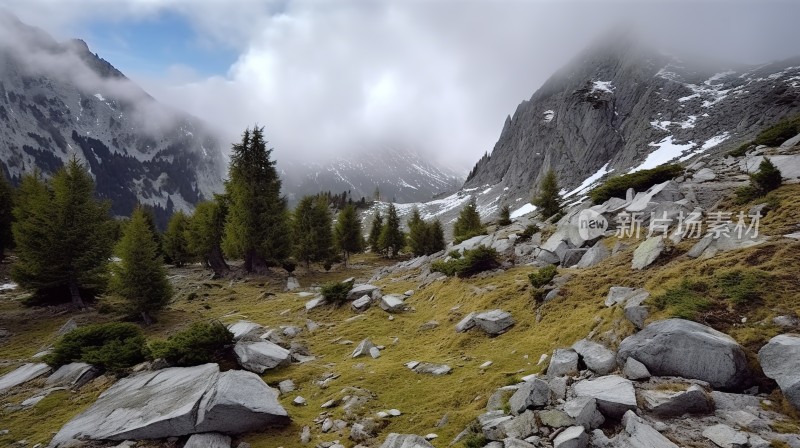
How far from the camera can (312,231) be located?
1645 inches

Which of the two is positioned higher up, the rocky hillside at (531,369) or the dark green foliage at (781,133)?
the dark green foliage at (781,133)

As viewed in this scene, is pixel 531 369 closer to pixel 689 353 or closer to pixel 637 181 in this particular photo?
pixel 689 353

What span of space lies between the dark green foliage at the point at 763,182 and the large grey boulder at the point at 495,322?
11055mm

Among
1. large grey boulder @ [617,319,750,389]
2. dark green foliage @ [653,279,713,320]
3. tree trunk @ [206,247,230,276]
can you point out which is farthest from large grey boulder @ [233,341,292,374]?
tree trunk @ [206,247,230,276]

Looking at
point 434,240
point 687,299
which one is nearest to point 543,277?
point 687,299

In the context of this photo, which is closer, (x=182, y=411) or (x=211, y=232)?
(x=182, y=411)

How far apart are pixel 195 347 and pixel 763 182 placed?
70.9 ft

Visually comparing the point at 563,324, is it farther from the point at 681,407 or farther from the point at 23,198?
the point at 23,198

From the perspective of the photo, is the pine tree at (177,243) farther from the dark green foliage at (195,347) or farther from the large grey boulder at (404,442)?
the large grey boulder at (404,442)

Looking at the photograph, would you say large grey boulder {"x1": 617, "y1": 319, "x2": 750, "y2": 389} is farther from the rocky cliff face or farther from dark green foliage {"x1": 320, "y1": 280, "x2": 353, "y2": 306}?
the rocky cliff face

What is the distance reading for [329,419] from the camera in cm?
930

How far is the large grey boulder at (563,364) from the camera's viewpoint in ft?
27.9

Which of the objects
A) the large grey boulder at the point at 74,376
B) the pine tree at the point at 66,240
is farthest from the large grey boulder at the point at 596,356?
the pine tree at the point at 66,240

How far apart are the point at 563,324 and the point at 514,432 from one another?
5.44 m
